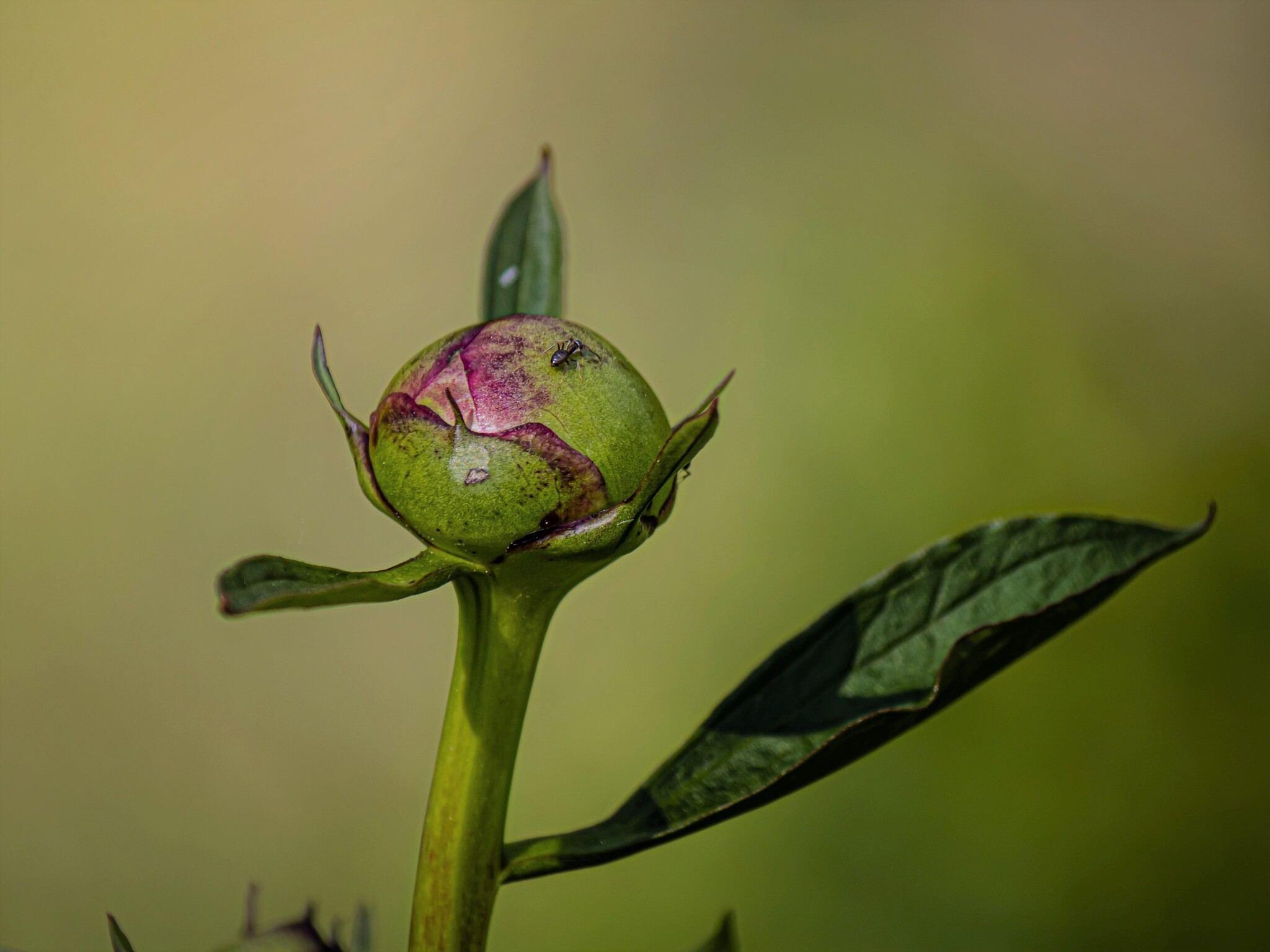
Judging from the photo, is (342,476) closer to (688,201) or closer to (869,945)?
(688,201)

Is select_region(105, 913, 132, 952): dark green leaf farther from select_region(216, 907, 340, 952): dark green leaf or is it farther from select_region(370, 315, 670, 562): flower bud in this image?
select_region(370, 315, 670, 562): flower bud

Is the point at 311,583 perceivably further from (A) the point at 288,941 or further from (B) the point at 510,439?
(A) the point at 288,941

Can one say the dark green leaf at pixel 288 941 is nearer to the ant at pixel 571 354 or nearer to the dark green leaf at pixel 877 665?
the dark green leaf at pixel 877 665

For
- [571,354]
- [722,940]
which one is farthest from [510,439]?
[722,940]

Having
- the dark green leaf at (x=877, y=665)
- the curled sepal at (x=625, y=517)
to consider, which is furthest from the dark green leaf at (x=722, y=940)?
the curled sepal at (x=625, y=517)

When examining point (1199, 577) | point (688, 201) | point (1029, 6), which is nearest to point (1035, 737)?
point (1199, 577)
